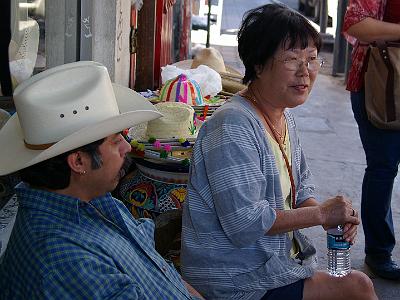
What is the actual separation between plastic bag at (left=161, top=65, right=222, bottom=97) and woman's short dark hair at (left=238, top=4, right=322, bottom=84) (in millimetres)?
2075

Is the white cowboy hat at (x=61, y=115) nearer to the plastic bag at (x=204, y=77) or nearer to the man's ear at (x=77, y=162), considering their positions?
the man's ear at (x=77, y=162)

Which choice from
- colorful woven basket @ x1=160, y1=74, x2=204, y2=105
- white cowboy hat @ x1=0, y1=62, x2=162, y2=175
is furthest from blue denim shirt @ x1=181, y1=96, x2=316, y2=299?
colorful woven basket @ x1=160, y1=74, x2=204, y2=105

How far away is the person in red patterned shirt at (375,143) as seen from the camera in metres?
3.88

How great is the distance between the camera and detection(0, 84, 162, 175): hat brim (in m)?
1.99

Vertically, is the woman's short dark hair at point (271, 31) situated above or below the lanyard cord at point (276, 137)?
above

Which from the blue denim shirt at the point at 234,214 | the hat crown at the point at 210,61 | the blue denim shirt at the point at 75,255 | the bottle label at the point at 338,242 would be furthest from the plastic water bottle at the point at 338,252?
the hat crown at the point at 210,61

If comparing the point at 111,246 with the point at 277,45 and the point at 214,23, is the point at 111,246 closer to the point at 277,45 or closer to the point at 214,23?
the point at 277,45

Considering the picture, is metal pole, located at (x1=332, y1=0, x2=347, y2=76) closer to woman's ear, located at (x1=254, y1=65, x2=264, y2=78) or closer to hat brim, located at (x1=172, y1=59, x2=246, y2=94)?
hat brim, located at (x1=172, y1=59, x2=246, y2=94)

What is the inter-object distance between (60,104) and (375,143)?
7.67 ft

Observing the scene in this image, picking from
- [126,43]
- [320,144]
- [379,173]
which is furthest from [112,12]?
[320,144]

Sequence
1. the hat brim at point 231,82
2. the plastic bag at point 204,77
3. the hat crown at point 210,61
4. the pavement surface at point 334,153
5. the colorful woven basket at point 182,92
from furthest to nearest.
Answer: the hat crown at point 210,61 → the hat brim at point 231,82 → the plastic bag at point 204,77 → the pavement surface at point 334,153 → the colorful woven basket at point 182,92

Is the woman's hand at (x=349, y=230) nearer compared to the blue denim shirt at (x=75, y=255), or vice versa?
the blue denim shirt at (x=75, y=255)

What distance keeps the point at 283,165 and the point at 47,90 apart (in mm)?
1045

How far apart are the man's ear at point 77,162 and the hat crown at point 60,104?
0.19 feet
